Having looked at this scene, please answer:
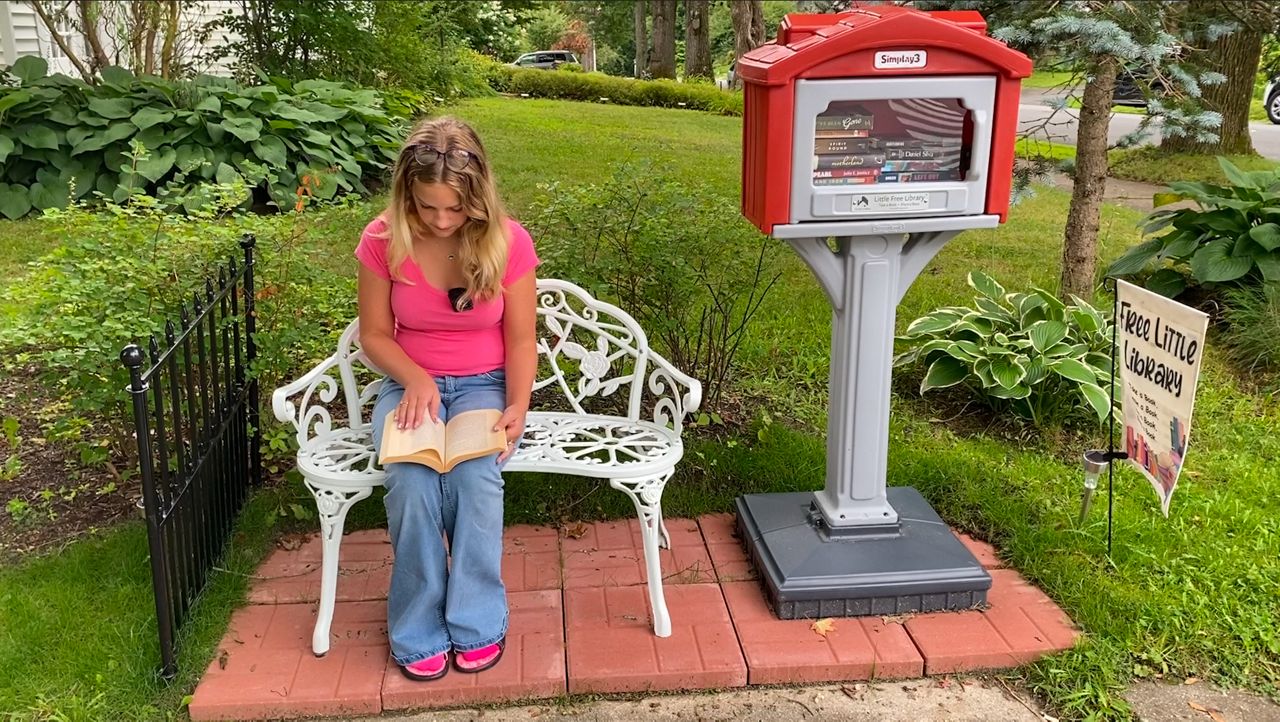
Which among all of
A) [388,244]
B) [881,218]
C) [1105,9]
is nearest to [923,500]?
[881,218]

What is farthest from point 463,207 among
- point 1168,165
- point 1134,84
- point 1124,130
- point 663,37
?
point 663,37

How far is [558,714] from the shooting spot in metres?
2.60

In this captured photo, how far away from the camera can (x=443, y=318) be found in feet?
9.30

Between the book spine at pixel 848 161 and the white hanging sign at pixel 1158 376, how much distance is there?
896 millimetres

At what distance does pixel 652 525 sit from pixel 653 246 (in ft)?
3.99

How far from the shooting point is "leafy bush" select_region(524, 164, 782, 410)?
12.0 feet

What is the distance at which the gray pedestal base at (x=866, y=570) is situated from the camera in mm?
2914

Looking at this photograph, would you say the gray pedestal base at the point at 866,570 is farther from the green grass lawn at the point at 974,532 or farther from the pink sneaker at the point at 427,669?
the pink sneaker at the point at 427,669

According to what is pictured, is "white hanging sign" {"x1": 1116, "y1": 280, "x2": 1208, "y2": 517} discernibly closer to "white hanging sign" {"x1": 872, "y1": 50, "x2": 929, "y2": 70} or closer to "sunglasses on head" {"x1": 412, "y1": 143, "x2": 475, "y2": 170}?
"white hanging sign" {"x1": 872, "y1": 50, "x2": 929, "y2": 70}

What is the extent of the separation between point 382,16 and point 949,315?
871 cm

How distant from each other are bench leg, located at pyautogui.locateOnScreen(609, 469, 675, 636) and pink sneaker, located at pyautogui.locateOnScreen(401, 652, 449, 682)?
0.61 meters

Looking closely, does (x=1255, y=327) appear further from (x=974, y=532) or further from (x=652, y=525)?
(x=652, y=525)

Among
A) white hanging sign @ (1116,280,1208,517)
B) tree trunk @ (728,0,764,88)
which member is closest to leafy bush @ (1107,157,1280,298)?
white hanging sign @ (1116,280,1208,517)

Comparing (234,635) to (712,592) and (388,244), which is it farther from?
(712,592)
